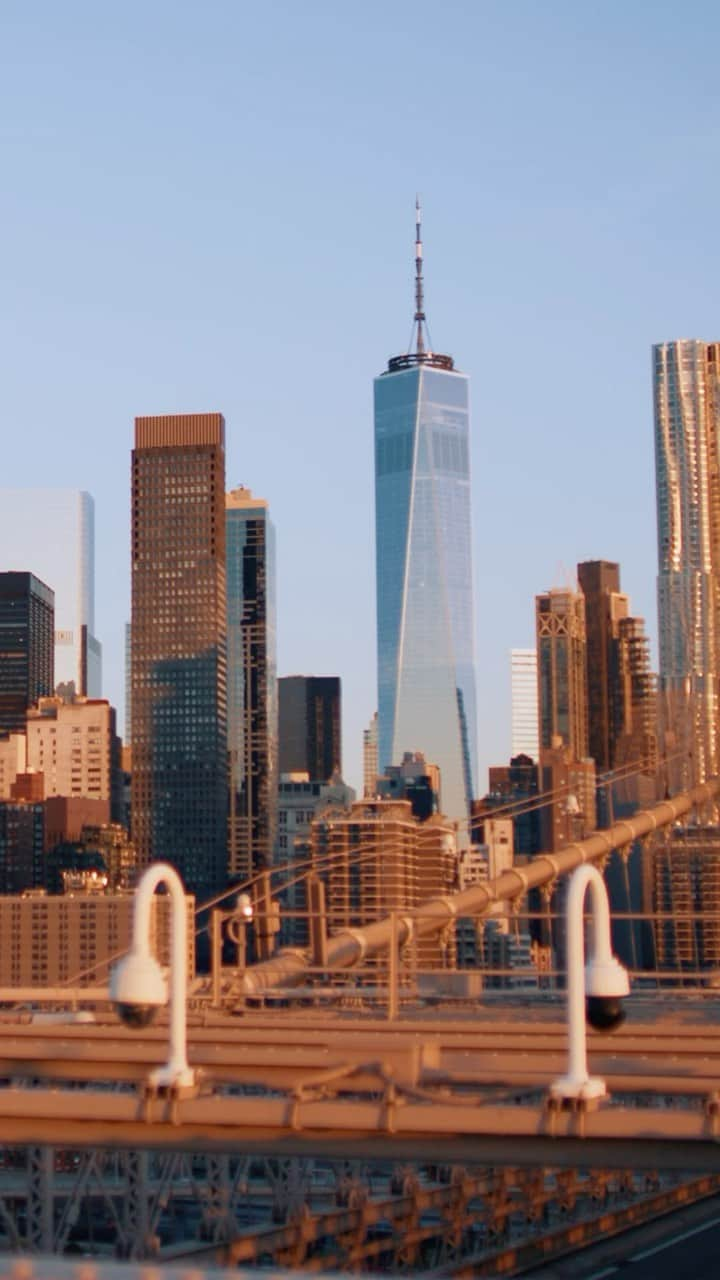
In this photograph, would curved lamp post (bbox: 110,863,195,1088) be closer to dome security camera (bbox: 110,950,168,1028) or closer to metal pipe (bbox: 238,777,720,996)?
dome security camera (bbox: 110,950,168,1028)

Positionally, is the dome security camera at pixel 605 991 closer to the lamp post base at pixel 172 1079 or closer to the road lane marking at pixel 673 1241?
the lamp post base at pixel 172 1079

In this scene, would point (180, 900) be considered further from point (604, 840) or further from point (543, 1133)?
A: point (604, 840)

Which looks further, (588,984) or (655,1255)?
(655,1255)

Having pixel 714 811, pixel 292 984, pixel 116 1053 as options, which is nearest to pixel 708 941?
pixel 714 811

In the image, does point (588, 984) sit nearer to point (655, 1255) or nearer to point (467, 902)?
point (655, 1255)

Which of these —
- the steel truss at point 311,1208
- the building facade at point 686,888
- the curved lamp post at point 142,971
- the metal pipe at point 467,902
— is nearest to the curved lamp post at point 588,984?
the curved lamp post at point 142,971

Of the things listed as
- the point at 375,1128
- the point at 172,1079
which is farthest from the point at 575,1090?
the point at 172,1079
